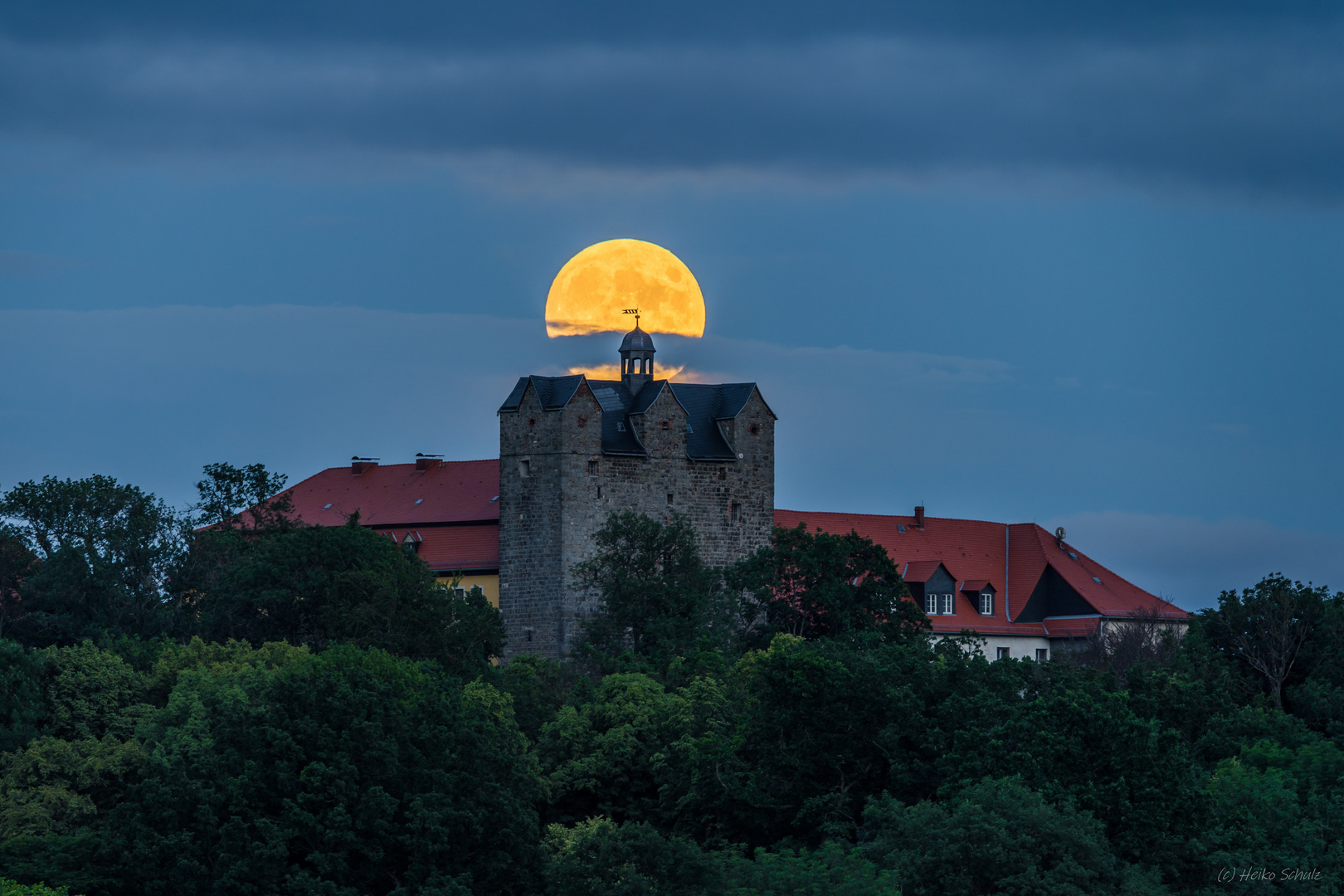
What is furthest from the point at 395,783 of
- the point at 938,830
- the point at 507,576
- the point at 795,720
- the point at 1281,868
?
the point at 507,576

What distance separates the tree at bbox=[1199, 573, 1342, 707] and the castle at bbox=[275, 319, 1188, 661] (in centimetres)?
773

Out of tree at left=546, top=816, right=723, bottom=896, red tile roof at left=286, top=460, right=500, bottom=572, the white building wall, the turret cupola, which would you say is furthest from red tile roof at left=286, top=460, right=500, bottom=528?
tree at left=546, top=816, right=723, bottom=896

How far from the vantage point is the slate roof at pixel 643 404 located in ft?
275

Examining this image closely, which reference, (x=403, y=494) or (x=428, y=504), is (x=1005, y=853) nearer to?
(x=428, y=504)

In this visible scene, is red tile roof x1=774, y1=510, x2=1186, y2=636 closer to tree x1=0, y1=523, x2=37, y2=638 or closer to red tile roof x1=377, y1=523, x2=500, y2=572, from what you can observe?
red tile roof x1=377, y1=523, x2=500, y2=572

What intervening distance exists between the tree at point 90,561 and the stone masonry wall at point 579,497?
12820 millimetres

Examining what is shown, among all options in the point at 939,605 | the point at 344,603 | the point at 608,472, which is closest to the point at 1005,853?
the point at 344,603

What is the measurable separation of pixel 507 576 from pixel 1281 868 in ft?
132

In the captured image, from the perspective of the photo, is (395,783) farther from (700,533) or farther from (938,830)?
(700,533)

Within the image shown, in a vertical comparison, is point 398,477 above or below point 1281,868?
above

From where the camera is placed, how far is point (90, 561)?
76875 millimetres

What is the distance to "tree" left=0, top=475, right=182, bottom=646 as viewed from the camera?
248 feet

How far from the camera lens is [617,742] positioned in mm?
60094

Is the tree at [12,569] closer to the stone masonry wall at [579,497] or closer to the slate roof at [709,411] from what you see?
the stone masonry wall at [579,497]
